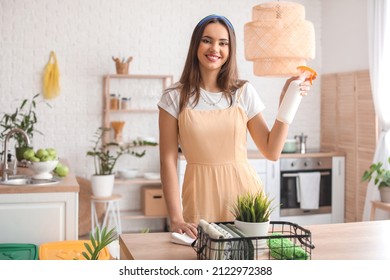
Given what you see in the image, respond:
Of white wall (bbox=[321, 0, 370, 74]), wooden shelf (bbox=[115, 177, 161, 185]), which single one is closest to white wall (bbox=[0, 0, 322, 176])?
wooden shelf (bbox=[115, 177, 161, 185])

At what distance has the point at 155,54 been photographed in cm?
520

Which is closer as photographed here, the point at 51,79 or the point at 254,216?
the point at 254,216

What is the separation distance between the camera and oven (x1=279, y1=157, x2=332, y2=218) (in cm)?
498

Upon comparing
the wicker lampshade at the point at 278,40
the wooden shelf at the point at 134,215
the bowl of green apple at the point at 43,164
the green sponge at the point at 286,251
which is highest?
the wicker lampshade at the point at 278,40

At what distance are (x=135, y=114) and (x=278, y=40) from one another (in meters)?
2.90

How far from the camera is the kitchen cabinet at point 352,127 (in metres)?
4.82

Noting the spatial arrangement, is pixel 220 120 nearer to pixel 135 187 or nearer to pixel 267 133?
pixel 267 133

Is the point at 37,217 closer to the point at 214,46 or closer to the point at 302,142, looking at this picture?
the point at 214,46

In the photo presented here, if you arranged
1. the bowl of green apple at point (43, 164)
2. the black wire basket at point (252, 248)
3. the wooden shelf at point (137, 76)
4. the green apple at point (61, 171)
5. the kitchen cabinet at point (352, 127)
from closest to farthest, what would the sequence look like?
1. the black wire basket at point (252, 248)
2. the bowl of green apple at point (43, 164)
3. the green apple at point (61, 171)
4. the kitchen cabinet at point (352, 127)
5. the wooden shelf at point (137, 76)

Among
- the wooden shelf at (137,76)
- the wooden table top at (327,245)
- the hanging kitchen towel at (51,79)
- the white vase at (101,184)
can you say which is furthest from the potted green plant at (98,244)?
the hanging kitchen towel at (51,79)

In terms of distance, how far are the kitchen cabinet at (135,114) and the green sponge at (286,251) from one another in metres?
3.80

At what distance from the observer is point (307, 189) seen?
499 cm

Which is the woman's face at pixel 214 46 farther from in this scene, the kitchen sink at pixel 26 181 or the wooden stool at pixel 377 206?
the wooden stool at pixel 377 206

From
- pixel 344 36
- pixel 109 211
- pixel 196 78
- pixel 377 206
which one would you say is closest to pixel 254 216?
pixel 196 78
